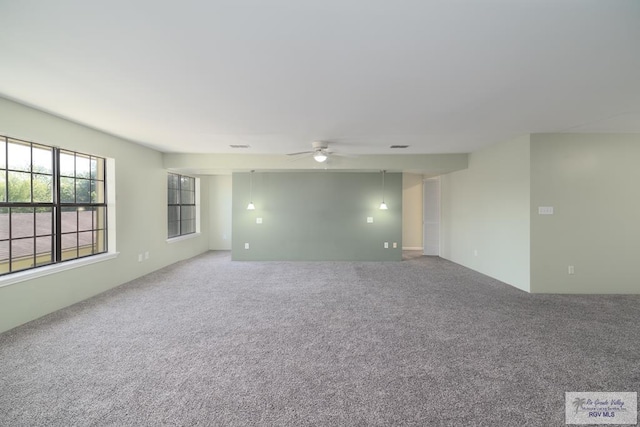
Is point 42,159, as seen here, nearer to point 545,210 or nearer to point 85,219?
point 85,219

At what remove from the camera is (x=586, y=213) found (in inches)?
170

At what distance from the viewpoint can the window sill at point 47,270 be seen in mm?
2991

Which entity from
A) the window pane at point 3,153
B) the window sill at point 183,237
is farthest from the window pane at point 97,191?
the window sill at point 183,237

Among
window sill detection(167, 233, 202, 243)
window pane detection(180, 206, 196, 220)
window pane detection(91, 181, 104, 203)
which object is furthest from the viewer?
window pane detection(180, 206, 196, 220)

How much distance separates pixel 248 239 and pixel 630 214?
7442 mm

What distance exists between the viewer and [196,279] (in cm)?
514

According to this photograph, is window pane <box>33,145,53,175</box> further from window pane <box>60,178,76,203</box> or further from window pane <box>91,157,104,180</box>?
window pane <box>91,157,104,180</box>

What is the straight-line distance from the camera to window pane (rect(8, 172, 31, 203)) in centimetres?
321

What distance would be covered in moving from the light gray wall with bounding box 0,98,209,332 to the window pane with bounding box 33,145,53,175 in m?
0.19

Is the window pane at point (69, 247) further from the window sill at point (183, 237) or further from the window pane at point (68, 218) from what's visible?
the window sill at point (183, 237)

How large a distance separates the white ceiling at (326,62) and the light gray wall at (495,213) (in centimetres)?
105

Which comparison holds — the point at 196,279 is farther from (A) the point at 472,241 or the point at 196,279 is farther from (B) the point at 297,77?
(A) the point at 472,241

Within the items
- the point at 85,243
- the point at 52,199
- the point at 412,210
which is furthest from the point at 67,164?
the point at 412,210

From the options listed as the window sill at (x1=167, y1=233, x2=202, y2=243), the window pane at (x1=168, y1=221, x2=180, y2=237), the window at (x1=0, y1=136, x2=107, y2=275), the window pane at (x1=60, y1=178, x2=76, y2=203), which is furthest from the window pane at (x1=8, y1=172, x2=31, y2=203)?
Answer: the window pane at (x1=168, y1=221, x2=180, y2=237)
